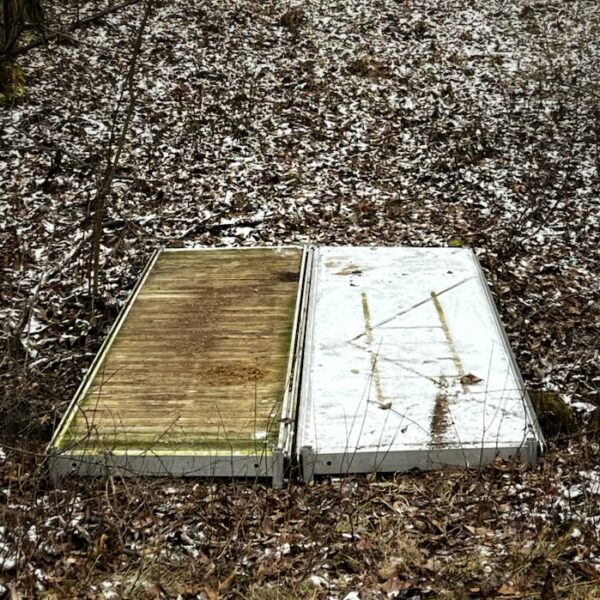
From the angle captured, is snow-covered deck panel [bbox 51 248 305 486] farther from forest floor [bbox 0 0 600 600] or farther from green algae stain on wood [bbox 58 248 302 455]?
forest floor [bbox 0 0 600 600]

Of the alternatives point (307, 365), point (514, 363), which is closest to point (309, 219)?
point (307, 365)

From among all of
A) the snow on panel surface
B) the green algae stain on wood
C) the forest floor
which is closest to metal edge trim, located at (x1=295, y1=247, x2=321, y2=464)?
the snow on panel surface

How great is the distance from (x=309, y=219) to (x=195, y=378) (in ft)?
12.5

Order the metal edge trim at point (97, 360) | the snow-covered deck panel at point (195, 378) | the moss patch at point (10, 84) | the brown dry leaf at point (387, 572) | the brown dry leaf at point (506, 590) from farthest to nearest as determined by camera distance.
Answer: the moss patch at point (10, 84), the metal edge trim at point (97, 360), the snow-covered deck panel at point (195, 378), the brown dry leaf at point (387, 572), the brown dry leaf at point (506, 590)

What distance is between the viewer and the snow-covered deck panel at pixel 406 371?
4.55 metres

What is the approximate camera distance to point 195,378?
531 cm

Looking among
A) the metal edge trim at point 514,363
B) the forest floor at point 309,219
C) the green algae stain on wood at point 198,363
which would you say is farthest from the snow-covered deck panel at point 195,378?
the metal edge trim at point 514,363

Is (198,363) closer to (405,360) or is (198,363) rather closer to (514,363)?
(405,360)

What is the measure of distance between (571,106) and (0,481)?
10303 millimetres

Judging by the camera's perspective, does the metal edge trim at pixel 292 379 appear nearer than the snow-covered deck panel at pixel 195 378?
No

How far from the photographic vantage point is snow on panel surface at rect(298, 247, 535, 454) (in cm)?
466

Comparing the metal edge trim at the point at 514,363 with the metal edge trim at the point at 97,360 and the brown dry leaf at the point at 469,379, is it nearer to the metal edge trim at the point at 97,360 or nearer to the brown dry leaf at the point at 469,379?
the brown dry leaf at the point at 469,379

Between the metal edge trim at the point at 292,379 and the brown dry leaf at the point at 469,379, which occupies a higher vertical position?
the brown dry leaf at the point at 469,379

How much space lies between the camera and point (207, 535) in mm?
4062
